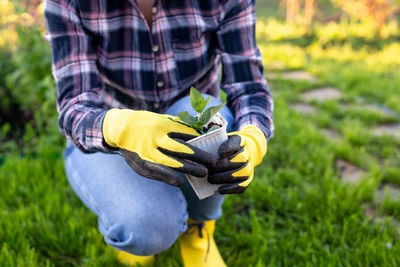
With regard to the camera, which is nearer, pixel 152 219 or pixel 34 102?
pixel 152 219

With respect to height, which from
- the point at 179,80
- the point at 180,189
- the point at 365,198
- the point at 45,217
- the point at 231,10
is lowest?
the point at 365,198

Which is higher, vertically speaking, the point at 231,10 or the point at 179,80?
the point at 231,10

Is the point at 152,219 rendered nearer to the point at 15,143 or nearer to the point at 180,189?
the point at 180,189

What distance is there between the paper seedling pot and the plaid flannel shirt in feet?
0.85

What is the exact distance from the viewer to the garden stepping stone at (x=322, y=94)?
3071mm

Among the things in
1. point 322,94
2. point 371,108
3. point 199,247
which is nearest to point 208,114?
point 199,247

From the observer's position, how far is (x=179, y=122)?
1.06 m

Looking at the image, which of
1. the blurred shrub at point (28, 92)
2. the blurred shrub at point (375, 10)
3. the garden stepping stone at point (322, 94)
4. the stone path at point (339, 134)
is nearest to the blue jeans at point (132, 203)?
the stone path at point (339, 134)

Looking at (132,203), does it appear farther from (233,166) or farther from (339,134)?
(339,134)

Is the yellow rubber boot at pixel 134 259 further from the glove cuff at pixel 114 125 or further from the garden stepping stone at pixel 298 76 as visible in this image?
the garden stepping stone at pixel 298 76

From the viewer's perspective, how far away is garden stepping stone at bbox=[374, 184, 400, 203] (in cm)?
178

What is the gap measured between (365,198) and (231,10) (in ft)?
3.55

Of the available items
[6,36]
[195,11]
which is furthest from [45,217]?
[6,36]

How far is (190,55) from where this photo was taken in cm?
142
